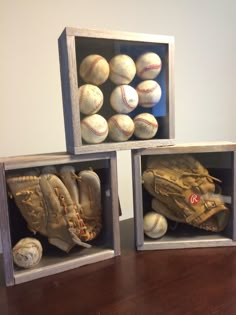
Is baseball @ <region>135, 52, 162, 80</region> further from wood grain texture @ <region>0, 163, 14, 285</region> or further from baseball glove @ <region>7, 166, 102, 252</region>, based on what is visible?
wood grain texture @ <region>0, 163, 14, 285</region>

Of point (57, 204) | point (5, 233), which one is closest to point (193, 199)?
point (57, 204)

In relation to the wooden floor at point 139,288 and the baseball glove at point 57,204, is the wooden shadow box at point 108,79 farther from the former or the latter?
the wooden floor at point 139,288

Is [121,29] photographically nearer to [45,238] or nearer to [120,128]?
[120,128]

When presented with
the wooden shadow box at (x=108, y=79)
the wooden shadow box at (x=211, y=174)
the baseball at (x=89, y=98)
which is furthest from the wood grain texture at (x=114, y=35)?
the wooden shadow box at (x=211, y=174)

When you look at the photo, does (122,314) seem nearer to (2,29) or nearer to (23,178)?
(23,178)

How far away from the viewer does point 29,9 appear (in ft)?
2.77

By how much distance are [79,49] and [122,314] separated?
0.51m

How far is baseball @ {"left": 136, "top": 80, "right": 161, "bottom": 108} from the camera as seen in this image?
0.68 meters

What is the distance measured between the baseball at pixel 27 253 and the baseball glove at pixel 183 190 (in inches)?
11.5

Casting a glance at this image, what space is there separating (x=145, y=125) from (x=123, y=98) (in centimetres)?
8

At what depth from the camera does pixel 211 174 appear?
30.0 inches

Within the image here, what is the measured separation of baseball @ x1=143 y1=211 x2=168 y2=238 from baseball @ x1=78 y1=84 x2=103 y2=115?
0.30 m

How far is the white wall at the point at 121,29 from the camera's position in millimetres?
845

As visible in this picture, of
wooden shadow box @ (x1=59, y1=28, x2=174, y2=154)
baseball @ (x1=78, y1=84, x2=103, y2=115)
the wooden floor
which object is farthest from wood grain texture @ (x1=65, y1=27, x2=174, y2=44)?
the wooden floor
